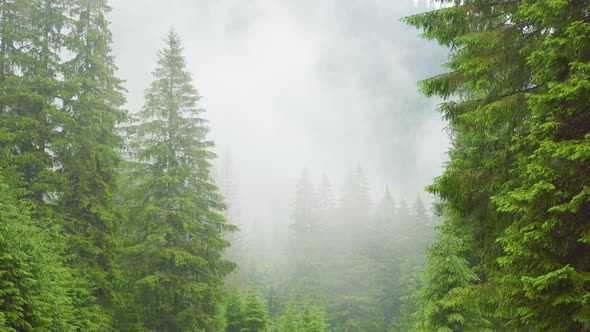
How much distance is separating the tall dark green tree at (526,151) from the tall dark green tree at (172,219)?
12.3 meters

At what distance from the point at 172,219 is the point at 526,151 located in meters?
14.8

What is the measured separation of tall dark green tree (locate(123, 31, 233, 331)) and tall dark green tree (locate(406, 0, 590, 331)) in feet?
40.5

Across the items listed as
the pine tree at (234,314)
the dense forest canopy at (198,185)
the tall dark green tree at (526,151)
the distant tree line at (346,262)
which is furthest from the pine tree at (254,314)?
the tall dark green tree at (526,151)

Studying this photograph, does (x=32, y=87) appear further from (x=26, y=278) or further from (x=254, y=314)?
(x=254, y=314)

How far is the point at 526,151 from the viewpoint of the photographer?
6.36 metres

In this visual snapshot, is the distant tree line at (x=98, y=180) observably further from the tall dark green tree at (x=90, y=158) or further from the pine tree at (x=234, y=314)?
the pine tree at (x=234, y=314)

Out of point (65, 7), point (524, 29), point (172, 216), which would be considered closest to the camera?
point (524, 29)

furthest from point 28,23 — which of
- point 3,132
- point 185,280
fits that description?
point 185,280

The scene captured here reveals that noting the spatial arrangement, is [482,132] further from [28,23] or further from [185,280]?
[28,23]

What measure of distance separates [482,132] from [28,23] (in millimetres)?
16710

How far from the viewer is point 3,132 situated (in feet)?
40.8

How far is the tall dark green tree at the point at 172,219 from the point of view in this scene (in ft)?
53.0

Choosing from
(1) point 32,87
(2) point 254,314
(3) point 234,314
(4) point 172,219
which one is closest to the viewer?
(1) point 32,87

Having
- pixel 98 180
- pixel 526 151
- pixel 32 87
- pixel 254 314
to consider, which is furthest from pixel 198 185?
pixel 526 151
